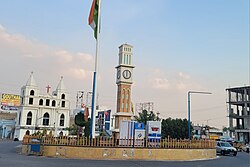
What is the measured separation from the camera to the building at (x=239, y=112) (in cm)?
6109

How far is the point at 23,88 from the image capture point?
6956cm

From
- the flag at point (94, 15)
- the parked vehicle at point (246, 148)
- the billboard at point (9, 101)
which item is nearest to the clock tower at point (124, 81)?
the flag at point (94, 15)

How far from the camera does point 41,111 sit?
69.6 metres

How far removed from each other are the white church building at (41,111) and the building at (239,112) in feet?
130

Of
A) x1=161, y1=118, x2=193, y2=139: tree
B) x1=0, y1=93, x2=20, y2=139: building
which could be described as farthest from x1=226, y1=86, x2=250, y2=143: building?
x1=0, y1=93, x2=20, y2=139: building

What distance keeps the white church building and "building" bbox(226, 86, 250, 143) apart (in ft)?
130

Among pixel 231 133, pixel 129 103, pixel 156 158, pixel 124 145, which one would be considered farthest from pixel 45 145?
pixel 231 133

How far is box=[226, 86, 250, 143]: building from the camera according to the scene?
61.1 meters

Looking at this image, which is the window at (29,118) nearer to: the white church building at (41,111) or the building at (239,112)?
the white church building at (41,111)

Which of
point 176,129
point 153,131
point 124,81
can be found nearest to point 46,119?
point 176,129

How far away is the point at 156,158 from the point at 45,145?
7636 mm

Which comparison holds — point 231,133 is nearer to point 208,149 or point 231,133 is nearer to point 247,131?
point 247,131

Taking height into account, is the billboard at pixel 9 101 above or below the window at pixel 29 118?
above

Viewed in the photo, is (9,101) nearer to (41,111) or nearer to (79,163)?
(41,111)
